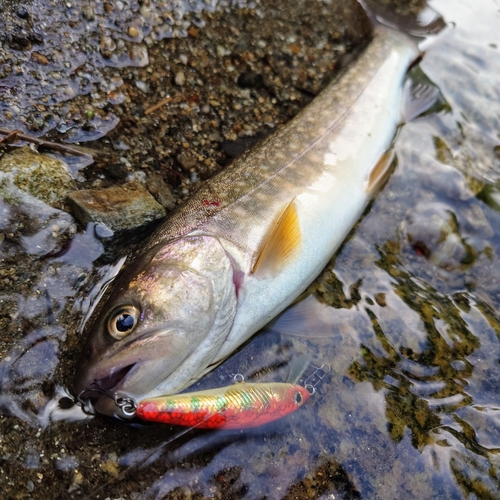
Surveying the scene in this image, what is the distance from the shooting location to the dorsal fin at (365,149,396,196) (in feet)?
12.9

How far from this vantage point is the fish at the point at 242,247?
104 inches

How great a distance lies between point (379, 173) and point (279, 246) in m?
1.46

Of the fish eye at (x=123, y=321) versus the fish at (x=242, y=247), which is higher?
the fish at (x=242, y=247)

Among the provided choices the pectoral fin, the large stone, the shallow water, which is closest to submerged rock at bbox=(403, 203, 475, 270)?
the shallow water

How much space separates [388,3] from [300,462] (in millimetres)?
5018

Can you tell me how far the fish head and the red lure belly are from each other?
0.11 meters

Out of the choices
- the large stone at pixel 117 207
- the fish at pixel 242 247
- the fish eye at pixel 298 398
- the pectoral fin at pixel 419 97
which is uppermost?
the pectoral fin at pixel 419 97

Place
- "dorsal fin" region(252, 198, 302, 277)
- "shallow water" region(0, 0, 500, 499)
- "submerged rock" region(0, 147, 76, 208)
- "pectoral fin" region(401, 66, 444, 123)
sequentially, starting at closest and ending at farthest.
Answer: "shallow water" region(0, 0, 500, 499)
"dorsal fin" region(252, 198, 302, 277)
"submerged rock" region(0, 147, 76, 208)
"pectoral fin" region(401, 66, 444, 123)

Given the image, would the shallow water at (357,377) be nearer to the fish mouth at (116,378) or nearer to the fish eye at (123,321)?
the fish mouth at (116,378)

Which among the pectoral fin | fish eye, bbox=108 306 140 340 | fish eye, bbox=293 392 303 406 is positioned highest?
the pectoral fin

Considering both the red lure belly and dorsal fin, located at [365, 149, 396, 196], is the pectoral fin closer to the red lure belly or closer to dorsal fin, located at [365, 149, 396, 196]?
dorsal fin, located at [365, 149, 396, 196]

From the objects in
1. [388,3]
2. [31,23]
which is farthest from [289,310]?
[388,3]

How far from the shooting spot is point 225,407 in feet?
8.74

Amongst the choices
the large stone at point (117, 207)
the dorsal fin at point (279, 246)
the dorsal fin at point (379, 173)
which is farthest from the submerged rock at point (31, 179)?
the dorsal fin at point (379, 173)
